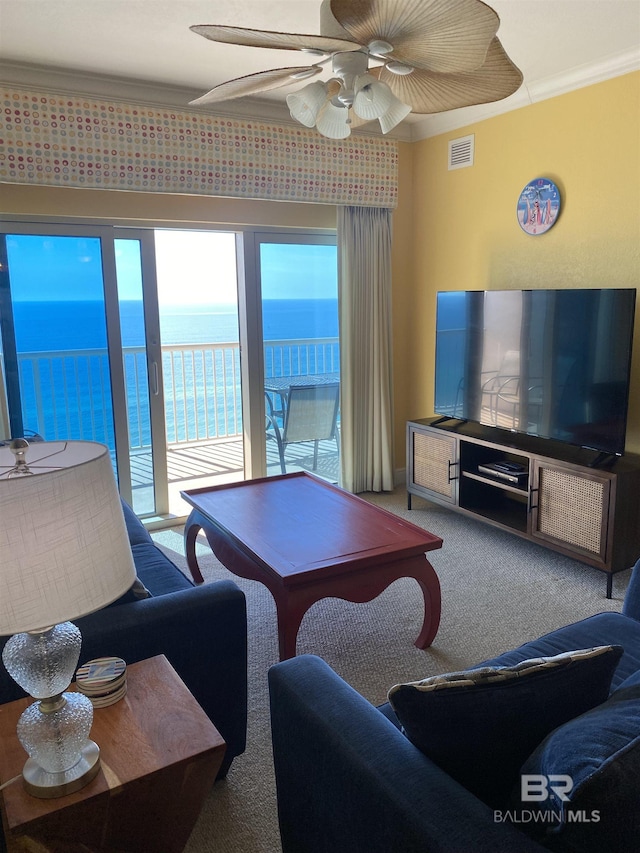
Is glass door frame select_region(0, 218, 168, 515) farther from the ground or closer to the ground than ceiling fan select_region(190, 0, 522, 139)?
closer to the ground

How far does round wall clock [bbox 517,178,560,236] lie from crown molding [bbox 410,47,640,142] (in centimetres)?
46

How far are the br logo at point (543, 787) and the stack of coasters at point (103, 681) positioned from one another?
0.92 m

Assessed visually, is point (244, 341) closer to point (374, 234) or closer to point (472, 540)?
point (374, 234)

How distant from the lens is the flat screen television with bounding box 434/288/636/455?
10.3 feet

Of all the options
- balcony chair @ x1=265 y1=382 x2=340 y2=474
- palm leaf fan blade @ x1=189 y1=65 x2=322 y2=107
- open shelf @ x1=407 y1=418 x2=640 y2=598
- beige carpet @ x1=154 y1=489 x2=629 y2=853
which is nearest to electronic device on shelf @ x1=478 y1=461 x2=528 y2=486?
open shelf @ x1=407 y1=418 x2=640 y2=598

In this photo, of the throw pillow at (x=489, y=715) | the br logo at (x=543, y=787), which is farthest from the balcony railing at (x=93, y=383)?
the br logo at (x=543, y=787)

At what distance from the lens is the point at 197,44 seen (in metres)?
3.03

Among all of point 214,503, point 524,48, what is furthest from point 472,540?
point 524,48

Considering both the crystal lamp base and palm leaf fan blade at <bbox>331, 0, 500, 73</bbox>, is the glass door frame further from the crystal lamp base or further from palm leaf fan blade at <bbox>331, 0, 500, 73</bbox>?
the crystal lamp base

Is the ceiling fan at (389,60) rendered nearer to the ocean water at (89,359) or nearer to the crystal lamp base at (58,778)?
the crystal lamp base at (58,778)

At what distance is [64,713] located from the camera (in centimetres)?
128

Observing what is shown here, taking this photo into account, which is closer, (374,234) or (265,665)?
(265,665)

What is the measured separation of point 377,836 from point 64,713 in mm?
645

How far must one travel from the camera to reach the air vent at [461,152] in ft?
13.7
